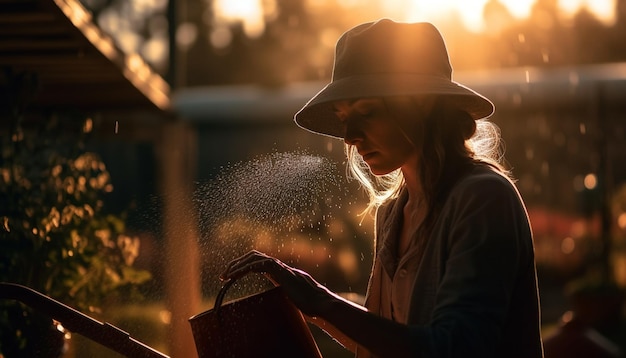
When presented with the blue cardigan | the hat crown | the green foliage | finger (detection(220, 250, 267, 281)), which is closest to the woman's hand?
finger (detection(220, 250, 267, 281))

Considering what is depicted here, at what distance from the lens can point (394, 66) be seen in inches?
92.4

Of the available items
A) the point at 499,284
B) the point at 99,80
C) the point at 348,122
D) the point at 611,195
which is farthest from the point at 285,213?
the point at 611,195

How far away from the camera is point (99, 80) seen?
649cm

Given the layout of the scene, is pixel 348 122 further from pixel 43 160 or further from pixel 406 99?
pixel 43 160

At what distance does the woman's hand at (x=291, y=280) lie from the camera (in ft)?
6.83

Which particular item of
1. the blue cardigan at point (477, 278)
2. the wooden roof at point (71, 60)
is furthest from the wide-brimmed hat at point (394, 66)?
the wooden roof at point (71, 60)

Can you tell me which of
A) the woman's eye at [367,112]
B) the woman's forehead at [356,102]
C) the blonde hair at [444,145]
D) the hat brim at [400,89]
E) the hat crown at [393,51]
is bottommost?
the blonde hair at [444,145]

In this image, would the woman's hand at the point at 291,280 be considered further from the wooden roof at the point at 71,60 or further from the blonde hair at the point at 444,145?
the wooden roof at the point at 71,60

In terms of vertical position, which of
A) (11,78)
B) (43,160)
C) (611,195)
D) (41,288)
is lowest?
(611,195)

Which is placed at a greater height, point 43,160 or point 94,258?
point 43,160

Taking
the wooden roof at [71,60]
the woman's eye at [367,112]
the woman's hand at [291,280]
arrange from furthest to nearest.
Answer: 1. the wooden roof at [71,60]
2. the woman's eye at [367,112]
3. the woman's hand at [291,280]

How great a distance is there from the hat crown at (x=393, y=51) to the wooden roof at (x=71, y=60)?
228 cm

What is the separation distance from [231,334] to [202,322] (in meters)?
0.07

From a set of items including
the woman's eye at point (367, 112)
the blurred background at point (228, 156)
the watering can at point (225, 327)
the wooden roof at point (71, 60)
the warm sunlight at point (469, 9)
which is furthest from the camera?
the warm sunlight at point (469, 9)
